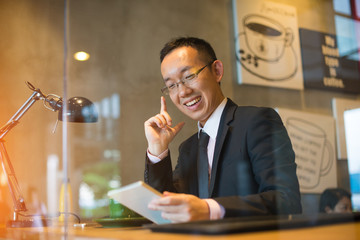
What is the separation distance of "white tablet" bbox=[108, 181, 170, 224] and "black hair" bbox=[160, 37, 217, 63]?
0.49 m

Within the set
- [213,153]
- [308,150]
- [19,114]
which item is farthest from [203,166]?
[19,114]

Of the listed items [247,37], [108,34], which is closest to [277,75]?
[247,37]

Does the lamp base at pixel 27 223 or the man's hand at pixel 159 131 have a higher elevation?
the man's hand at pixel 159 131

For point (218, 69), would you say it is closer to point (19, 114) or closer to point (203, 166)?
point (203, 166)

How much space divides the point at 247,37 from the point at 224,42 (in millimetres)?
111

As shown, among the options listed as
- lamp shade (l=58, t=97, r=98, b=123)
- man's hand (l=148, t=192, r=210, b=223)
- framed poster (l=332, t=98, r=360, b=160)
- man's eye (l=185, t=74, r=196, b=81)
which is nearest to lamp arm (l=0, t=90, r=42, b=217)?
lamp shade (l=58, t=97, r=98, b=123)

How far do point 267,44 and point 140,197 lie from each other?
61 centimetres

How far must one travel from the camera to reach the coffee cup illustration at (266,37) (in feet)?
3.49

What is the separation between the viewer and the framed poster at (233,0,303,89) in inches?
39.6

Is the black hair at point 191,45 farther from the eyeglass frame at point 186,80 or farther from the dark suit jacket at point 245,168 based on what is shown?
the dark suit jacket at point 245,168

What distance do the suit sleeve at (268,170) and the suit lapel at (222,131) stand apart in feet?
0.17

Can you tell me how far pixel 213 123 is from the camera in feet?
3.66

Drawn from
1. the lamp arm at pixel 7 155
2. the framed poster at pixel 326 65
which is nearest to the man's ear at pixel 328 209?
the framed poster at pixel 326 65

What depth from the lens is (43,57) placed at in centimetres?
148
